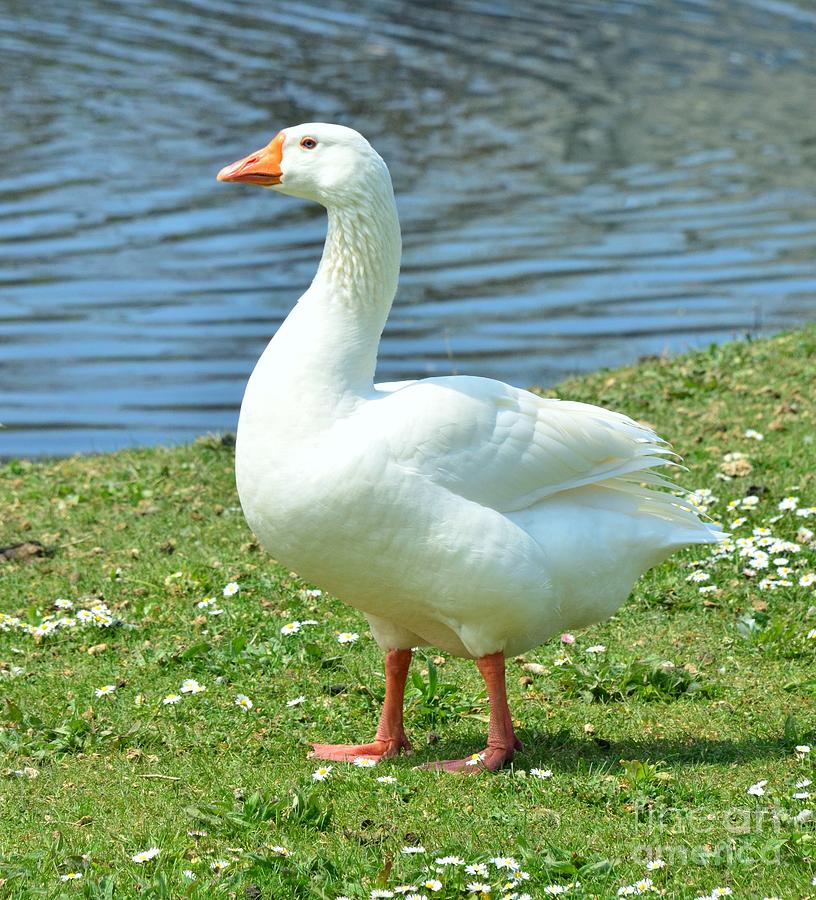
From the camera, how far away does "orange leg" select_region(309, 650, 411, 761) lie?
233 inches

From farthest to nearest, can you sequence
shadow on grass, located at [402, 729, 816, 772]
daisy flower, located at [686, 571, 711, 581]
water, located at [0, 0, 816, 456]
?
water, located at [0, 0, 816, 456], daisy flower, located at [686, 571, 711, 581], shadow on grass, located at [402, 729, 816, 772]

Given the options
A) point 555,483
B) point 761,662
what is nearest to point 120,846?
point 555,483

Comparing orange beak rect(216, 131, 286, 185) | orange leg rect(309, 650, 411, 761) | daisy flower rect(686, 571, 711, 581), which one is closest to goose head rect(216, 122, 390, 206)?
orange beak rect(216, 131, 286, 185)

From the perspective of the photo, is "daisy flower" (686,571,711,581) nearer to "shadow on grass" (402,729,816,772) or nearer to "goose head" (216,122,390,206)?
"shadow on grass" (402,729,816,772)

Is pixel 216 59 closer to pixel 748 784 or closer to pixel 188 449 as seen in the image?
pixel 188 449

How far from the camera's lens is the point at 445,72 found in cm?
2527

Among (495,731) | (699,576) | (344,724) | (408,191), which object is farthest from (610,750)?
(408,191)

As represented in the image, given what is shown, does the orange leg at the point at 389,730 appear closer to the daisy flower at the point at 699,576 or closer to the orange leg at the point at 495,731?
the orange leg at the point at 495,731

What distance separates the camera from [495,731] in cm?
572

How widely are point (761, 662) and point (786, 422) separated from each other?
11.1 ft

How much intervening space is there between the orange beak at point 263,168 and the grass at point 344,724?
7.71ft

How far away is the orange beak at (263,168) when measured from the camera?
572 centimetres

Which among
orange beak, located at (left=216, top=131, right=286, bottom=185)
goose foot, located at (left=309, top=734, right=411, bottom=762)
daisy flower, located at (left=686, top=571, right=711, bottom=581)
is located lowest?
goose foot, located at (left=309, top=734, right=411, bottom=762)

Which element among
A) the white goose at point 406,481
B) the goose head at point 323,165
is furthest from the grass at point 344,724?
the goose head at point 323,165
